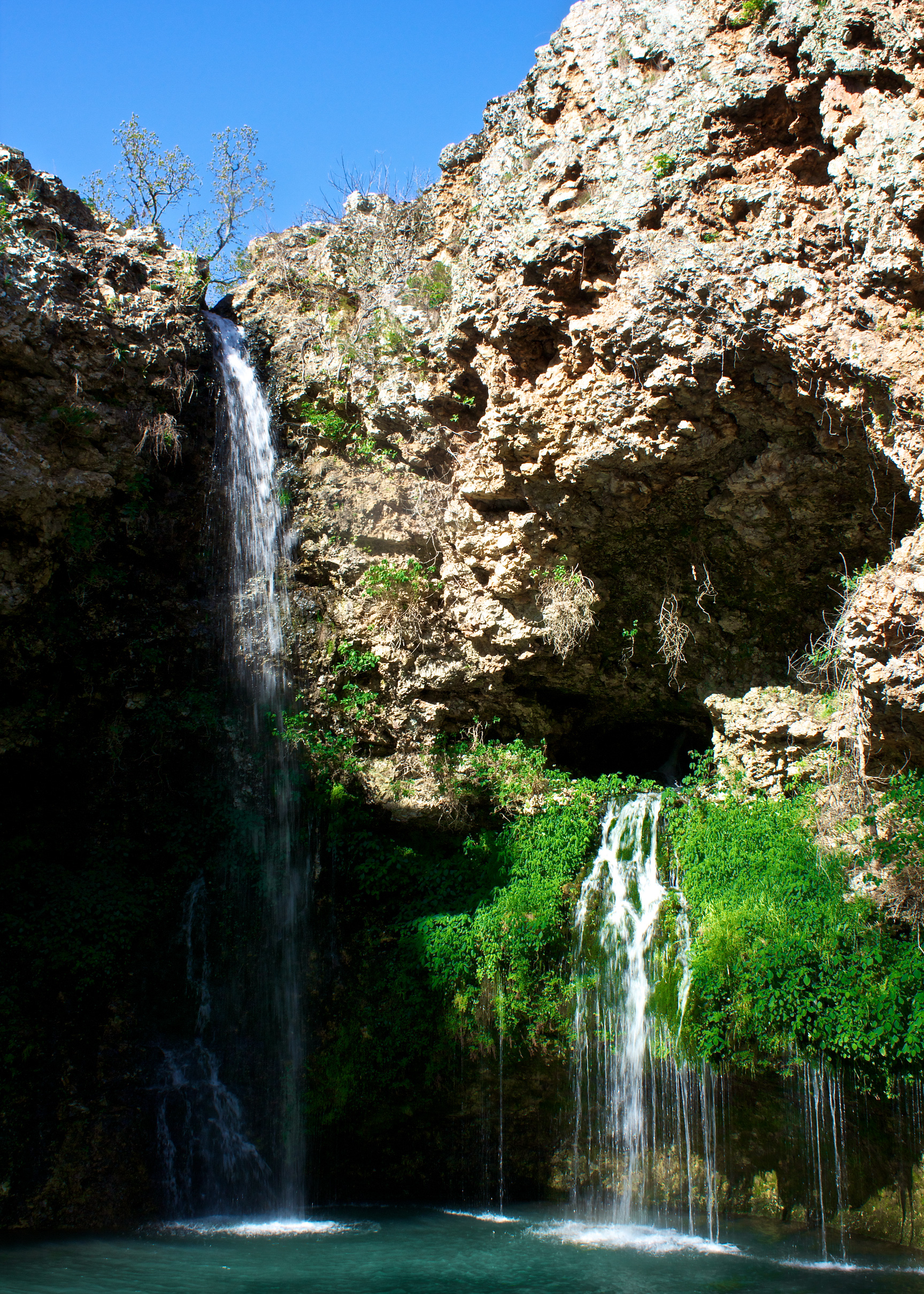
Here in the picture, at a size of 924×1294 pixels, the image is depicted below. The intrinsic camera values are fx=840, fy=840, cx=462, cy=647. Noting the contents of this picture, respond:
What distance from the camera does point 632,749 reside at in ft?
A: 42.0

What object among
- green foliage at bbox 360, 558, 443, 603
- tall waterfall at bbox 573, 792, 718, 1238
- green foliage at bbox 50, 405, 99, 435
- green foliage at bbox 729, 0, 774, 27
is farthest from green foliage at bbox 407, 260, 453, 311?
tall waterfall at bbox 573, 792, 718, 1238

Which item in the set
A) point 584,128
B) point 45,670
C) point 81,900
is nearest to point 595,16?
point 584,128

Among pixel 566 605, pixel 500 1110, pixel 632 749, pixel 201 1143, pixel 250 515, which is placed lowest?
pixel 201 1143

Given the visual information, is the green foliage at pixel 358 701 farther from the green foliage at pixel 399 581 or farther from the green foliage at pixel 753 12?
the green foliage at pixel 753 12

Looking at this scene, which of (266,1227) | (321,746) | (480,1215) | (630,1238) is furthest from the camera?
(321,746)

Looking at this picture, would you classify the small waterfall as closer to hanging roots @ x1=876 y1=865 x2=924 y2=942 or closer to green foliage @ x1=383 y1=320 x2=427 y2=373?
hanging roots @ x1=876 y1=865 x2=924 y2=942

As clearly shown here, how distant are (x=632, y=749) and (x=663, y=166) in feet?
25.3

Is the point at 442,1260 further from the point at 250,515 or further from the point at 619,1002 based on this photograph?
the point at 250,515

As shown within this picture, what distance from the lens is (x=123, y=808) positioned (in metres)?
10.4

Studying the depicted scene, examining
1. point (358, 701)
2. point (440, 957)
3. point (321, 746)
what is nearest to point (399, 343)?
point (358, 701)

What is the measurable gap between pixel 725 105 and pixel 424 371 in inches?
178

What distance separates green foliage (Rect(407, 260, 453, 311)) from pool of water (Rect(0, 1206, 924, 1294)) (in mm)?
10745

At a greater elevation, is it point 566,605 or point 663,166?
point 663,166

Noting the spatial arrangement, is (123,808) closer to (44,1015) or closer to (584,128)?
(44,1015)
